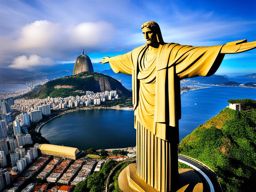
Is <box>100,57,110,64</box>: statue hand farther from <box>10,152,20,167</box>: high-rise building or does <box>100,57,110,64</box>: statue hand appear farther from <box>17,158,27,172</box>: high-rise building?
<box>10,152,20,167</box>: high-rise building

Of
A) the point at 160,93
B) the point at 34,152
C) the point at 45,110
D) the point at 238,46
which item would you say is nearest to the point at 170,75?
the point at 160,93

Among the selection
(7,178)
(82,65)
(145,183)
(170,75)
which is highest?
(82,65)

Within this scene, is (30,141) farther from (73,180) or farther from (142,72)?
(142,72)

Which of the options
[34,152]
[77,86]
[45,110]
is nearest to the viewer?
[34,152]

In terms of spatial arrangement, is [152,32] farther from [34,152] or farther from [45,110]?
[45,110]

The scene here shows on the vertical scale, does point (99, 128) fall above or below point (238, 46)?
below

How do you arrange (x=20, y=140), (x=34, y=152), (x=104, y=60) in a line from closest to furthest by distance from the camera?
(x=104, y=60), (x=34, y=152), (x=20, y=140)
